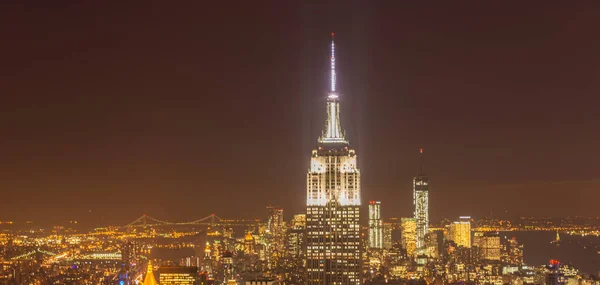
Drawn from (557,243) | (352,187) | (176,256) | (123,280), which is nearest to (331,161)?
(352,187)

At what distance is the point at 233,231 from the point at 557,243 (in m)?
25.4

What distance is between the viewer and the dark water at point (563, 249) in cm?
5412

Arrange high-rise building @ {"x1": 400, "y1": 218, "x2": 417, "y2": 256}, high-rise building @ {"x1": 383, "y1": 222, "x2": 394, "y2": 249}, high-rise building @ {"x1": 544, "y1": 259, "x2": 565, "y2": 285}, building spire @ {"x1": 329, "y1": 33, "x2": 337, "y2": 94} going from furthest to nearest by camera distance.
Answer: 1. high-rise building @ {"x1": 400, "y1": 218, "x2": 417, "y2": 256}
2. high-rise building @ {"x1": 383, "y1": 222, "x2": 394, "y2": 249}
3. high-rise building @ {"x1": 544, "y1": 259, "x2": 565, "y2": 285}
4. building spire @ {"x1": 329, "y1": 33, "x2": 337, "y2": 94}

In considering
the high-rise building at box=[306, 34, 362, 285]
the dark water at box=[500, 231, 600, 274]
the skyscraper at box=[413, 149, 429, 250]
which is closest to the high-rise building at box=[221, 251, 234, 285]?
the high-rise building at box=[306, 34, 362, 285]

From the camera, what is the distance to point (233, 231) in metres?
58.3

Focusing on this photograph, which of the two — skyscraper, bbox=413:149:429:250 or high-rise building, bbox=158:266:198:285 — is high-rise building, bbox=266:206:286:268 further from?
high-rise building, bbox=158:266:198:285

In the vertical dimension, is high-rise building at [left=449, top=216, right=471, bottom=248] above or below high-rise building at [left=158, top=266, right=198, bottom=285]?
above

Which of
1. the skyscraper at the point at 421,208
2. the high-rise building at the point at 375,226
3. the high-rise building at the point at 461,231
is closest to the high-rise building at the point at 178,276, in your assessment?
the high-rise building at the point at 375,226

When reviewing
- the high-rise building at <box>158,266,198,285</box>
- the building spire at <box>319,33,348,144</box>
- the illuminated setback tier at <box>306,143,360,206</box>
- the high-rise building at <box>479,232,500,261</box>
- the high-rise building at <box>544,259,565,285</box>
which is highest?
the building spire at <box>319,33,348,144</box>

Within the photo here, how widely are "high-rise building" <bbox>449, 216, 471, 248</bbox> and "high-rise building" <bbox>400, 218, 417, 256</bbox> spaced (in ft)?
12.6

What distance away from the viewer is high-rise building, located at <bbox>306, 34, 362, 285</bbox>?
2455 cm

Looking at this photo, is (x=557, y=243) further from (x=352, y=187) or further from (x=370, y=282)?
(x=352, y=187)

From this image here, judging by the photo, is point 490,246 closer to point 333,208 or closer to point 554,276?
point 554,276

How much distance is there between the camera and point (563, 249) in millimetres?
63500
